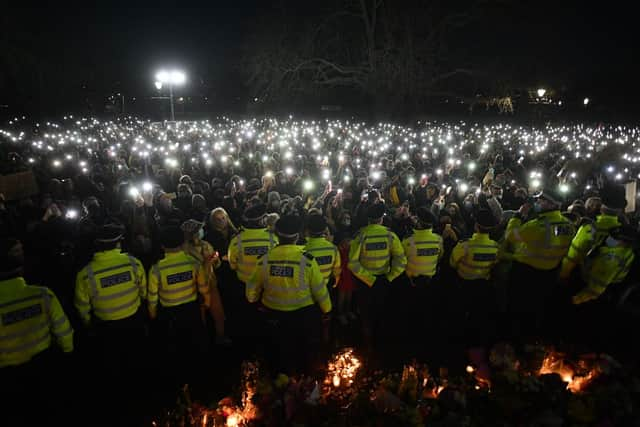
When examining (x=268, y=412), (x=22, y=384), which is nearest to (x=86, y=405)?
(x=22, y=384)

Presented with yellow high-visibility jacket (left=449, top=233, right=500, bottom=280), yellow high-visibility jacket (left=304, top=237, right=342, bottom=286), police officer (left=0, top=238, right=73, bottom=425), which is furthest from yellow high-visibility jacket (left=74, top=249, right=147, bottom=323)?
yellow high-visibility jacket (left=449, top=233, right=500, bottom=280)

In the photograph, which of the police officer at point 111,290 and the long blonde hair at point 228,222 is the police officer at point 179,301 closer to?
the police officer at point 111,290

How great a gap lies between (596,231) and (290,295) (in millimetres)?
3991

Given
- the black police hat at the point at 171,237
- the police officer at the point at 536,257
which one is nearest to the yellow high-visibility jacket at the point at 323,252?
the black police hat at the point at 171,237

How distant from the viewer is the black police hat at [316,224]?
4.64 m

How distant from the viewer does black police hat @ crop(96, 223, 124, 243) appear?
4043 mm

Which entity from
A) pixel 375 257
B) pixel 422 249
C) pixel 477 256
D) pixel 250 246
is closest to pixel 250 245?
pixel 250 246

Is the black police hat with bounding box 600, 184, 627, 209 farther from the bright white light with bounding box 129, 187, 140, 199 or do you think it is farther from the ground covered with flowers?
the bright white light with bounding box 129, 187, 140, 199

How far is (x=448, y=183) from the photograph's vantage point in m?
10.8

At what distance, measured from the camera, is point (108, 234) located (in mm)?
4055

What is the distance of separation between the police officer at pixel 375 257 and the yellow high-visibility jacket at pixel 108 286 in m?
2.42

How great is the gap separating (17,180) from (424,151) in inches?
503

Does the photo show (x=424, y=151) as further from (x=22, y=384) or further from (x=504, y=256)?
(x=22, y=384)

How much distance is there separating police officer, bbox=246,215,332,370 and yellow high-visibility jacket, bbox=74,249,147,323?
118cm
